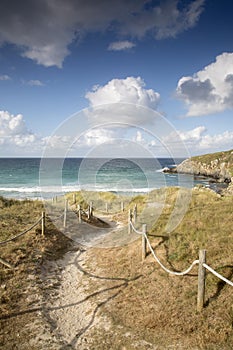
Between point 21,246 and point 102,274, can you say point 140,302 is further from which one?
point 21,246

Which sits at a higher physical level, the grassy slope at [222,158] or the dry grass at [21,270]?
the grassy slope at [222,158]

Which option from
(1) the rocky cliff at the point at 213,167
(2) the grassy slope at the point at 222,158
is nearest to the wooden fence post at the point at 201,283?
(1) the rocky cliff at the point at 213,167

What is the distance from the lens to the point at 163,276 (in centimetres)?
885

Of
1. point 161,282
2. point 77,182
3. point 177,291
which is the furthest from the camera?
point 77,182

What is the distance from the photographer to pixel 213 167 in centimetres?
7669

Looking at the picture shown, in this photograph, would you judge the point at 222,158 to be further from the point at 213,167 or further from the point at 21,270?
the point at 21,270

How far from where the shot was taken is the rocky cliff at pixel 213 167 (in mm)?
69062

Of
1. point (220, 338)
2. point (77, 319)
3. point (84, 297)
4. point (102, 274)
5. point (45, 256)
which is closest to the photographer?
point (220, 338)

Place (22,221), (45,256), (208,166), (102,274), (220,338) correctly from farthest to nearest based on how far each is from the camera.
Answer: (208,166)
(22,221)
(45,256)
(102,274)
(220,338)

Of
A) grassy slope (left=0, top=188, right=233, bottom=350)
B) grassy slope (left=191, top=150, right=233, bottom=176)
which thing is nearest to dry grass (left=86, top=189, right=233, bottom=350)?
grassy slope (left=0, top=188, right=233, bottom=350)

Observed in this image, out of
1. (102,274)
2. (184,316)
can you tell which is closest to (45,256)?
(102,274)

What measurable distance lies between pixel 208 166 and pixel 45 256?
75.1 meters

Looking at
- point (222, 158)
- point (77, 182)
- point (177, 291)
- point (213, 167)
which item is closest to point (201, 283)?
point (177, 291)

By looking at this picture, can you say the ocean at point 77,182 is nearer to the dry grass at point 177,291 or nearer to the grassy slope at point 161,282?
the grassy slope at point 161,282
